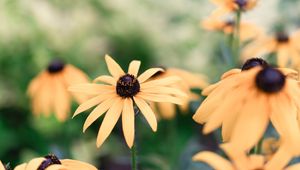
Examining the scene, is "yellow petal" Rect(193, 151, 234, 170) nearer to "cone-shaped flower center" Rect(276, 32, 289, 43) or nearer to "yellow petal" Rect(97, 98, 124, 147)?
"yellow petal" Rect(97, 98, 124, 147)

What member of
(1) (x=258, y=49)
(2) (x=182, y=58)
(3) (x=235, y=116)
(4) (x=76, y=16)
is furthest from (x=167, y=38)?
(3) (x=235, y=116)

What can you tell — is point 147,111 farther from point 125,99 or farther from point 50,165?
point 50,165

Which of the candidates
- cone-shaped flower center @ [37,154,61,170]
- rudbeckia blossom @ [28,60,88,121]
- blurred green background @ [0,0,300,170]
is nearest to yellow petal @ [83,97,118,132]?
cone-shaped flower center @ [37,154,61,170]

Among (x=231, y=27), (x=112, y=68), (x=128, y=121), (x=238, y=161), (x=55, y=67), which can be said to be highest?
(x=231, y=27)

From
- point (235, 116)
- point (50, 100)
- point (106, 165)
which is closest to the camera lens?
point (235, 116)

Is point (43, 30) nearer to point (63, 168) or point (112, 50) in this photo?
point (112, 50)

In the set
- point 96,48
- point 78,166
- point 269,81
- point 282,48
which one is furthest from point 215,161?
point 96,48
